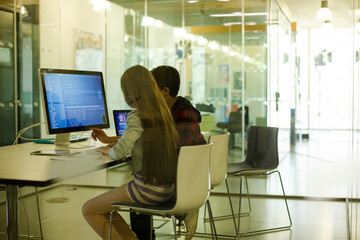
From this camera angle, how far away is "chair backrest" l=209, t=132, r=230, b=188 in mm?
3385

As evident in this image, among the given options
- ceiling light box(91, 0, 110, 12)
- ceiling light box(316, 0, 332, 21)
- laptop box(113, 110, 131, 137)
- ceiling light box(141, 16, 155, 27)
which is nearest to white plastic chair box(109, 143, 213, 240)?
laptop box(113, 110, 131, 137)

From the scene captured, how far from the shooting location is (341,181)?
5680mm

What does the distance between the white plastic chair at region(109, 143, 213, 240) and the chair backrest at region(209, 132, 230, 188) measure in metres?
0.73

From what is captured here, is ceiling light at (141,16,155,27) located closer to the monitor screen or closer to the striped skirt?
the monitor screen

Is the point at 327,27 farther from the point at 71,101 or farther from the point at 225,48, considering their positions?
the point at 71,101

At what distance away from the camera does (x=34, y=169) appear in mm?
2215

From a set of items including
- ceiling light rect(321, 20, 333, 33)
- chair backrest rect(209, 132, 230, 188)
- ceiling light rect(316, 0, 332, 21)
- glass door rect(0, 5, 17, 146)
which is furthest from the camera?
ceiling light rect(321, 20, 333, 33)

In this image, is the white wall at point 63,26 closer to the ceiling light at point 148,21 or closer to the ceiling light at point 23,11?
the ceiling light at point 23,11

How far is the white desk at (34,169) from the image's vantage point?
78.5 inches

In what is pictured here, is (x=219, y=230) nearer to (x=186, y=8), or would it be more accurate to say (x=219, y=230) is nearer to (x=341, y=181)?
(x=341, y=181)

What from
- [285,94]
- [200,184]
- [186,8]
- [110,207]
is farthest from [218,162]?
[285,94]

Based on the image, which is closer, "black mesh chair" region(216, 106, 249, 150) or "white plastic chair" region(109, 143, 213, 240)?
"white plastic chair" region(109, 143, 213, 240)

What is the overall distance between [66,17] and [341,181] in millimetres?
3898

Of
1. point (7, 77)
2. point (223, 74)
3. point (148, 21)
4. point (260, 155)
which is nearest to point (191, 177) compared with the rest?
point (260, 155)
